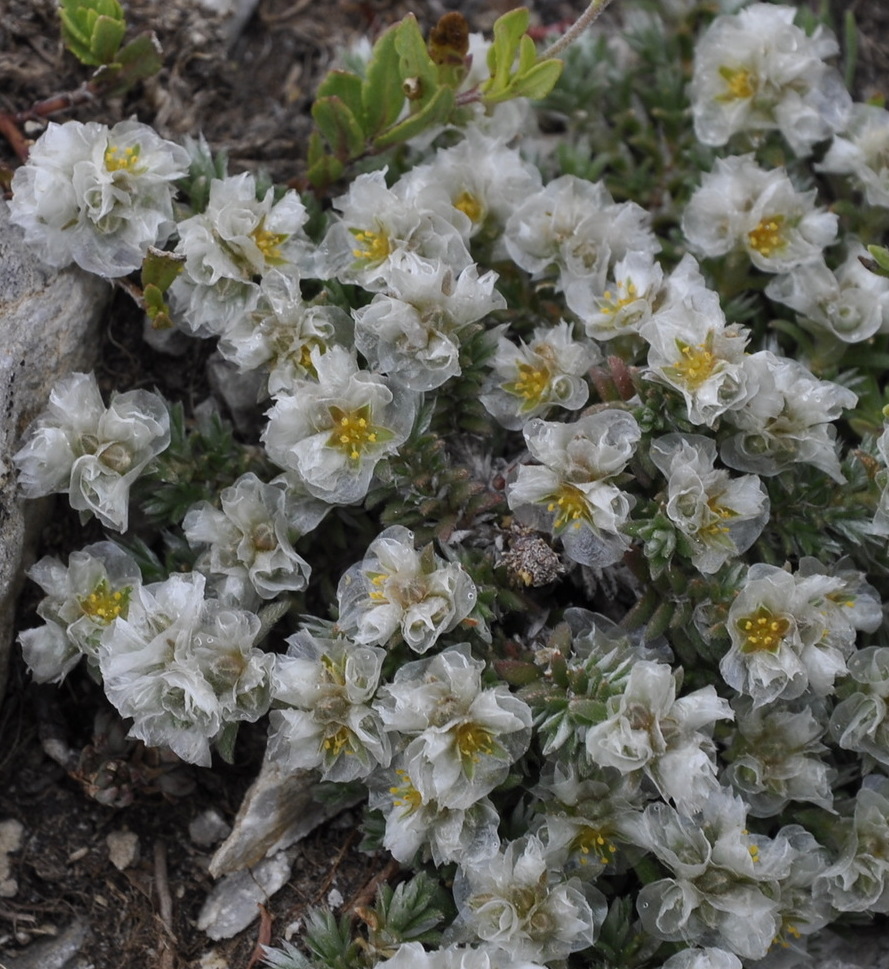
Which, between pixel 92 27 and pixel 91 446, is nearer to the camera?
pixel 91 446

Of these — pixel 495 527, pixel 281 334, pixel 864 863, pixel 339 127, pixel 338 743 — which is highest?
pixel 339 127

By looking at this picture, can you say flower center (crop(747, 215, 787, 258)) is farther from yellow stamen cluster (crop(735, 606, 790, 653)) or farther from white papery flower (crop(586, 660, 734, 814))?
white papery flower (crop(586, 660, 734, 814))

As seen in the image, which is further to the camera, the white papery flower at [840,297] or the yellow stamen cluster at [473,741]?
the white papery flower at [840,297]

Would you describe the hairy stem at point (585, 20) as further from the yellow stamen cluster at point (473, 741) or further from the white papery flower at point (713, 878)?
the white papery flower at point (713, 878)

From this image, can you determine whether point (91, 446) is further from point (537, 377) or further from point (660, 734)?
point (660, 734)

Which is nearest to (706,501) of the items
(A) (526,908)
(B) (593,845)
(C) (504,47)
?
(B) (593,845)

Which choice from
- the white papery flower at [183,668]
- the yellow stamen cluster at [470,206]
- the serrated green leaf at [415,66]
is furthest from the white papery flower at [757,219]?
the white papery flower at [183,668]
